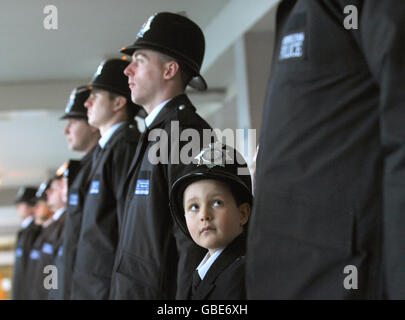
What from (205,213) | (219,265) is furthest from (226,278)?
(205,213)

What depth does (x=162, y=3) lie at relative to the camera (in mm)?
4543

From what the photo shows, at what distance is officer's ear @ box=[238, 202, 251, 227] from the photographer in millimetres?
1737

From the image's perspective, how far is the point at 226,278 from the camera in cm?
153

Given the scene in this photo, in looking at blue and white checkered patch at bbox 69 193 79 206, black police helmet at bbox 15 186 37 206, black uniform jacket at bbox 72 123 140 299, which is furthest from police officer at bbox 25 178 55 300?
black uniform jacket at bbox 72 123 140 299

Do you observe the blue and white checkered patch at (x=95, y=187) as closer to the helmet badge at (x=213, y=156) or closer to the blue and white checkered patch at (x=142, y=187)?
the blue and white checkered patch at (x=142, y=187)

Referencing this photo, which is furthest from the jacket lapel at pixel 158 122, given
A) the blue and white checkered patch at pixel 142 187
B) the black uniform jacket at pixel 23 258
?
the black uniform jacket at pixel 23 258

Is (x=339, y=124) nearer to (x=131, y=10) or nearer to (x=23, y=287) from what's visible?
(x=131, y=10)

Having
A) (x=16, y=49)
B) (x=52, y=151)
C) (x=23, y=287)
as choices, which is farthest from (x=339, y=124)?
(x=52, y=151)

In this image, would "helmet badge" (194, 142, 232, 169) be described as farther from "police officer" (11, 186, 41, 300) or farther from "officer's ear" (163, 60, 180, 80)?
"police officer" (11, 186, 41, 300)

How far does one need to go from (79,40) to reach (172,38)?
398 centimetres

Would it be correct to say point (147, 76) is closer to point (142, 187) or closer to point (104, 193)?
point (142, 187)

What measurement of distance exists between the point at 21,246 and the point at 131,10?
3.33 m

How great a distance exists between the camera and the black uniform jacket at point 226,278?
1.50m

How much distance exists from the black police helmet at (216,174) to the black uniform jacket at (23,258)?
5.22m
